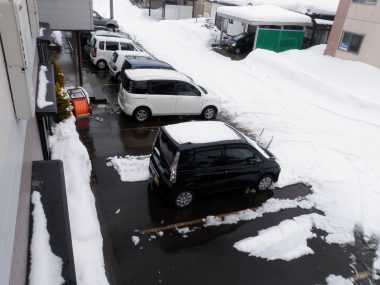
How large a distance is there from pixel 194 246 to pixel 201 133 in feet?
8.89

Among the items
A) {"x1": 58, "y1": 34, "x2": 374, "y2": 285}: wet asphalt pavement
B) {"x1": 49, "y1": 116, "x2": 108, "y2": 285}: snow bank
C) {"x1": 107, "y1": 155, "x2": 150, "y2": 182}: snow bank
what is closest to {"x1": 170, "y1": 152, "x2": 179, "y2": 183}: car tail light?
{"x1": 58, "y1": 34, "x2": 374, "y2": 285}: wet asphalt pavement

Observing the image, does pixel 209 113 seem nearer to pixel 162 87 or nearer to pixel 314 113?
pixel 162 87

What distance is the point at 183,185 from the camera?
25.3 ft

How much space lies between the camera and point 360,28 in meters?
19.3

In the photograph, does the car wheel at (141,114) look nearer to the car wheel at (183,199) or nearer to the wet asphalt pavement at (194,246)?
the wet asphalt pavement at (194,246)

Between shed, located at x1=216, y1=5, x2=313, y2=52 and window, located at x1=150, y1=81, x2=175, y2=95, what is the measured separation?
13.9 meters

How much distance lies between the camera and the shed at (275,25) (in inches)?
948

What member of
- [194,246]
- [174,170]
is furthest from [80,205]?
[194,246]

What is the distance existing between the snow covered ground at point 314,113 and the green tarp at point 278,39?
224 cm

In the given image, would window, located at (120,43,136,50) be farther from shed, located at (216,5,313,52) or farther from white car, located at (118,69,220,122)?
shed, located at (216,5,313,52)

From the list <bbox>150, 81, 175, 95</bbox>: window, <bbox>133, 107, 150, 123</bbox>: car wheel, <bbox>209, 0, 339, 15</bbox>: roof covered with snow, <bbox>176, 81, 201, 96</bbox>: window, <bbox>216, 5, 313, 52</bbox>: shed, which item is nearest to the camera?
<bbox>150, 81, 175, 95</bbox>: window

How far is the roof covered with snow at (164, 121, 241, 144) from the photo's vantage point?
7.77 m

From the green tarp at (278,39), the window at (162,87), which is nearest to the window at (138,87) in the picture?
the window at (162,87)

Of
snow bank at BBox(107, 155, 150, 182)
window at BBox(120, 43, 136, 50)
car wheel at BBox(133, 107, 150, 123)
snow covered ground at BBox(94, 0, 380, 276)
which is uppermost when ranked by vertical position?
window at BBox(120, 43, 136, 50)
